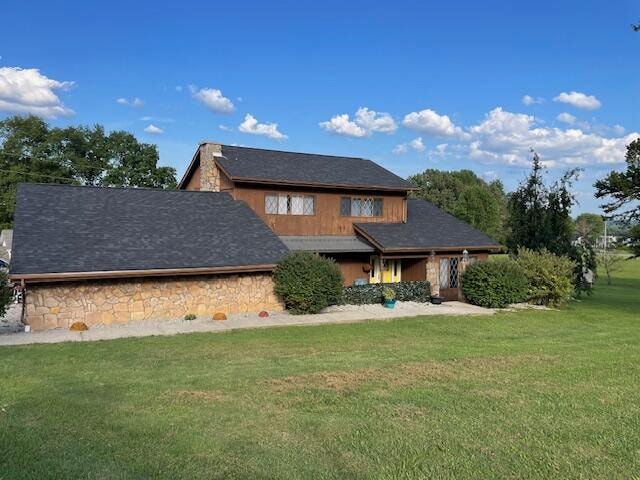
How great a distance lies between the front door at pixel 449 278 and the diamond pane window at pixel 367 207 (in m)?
3.76

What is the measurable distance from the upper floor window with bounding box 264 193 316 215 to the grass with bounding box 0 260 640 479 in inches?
372

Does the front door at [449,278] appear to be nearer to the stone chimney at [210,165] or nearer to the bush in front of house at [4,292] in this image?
the stone chimney at [210,165]

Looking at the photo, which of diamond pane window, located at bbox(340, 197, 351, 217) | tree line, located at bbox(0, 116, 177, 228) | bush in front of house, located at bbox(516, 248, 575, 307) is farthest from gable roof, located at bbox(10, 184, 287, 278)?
tree line, located at bbox(0, 116, 177, 228)

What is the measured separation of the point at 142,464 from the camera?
477 centimetres

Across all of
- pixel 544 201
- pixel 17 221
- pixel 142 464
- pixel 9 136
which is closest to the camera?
pixel 142 464

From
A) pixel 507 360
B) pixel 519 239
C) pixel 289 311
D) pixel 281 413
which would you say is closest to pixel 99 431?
pixel 281 413

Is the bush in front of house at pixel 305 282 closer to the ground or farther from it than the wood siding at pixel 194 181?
closer to the ground

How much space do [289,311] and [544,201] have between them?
16.6 metres

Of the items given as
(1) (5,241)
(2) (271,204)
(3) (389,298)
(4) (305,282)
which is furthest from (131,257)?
(1) (5,241)

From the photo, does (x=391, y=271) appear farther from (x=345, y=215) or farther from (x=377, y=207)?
(x=345, y=215)

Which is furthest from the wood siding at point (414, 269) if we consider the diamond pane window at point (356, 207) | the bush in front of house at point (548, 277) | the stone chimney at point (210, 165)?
the stone chimney at point (210, 165)

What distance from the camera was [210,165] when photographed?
21.6 m

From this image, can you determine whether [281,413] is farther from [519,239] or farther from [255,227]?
[519,239]

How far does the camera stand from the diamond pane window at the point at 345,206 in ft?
71.9
